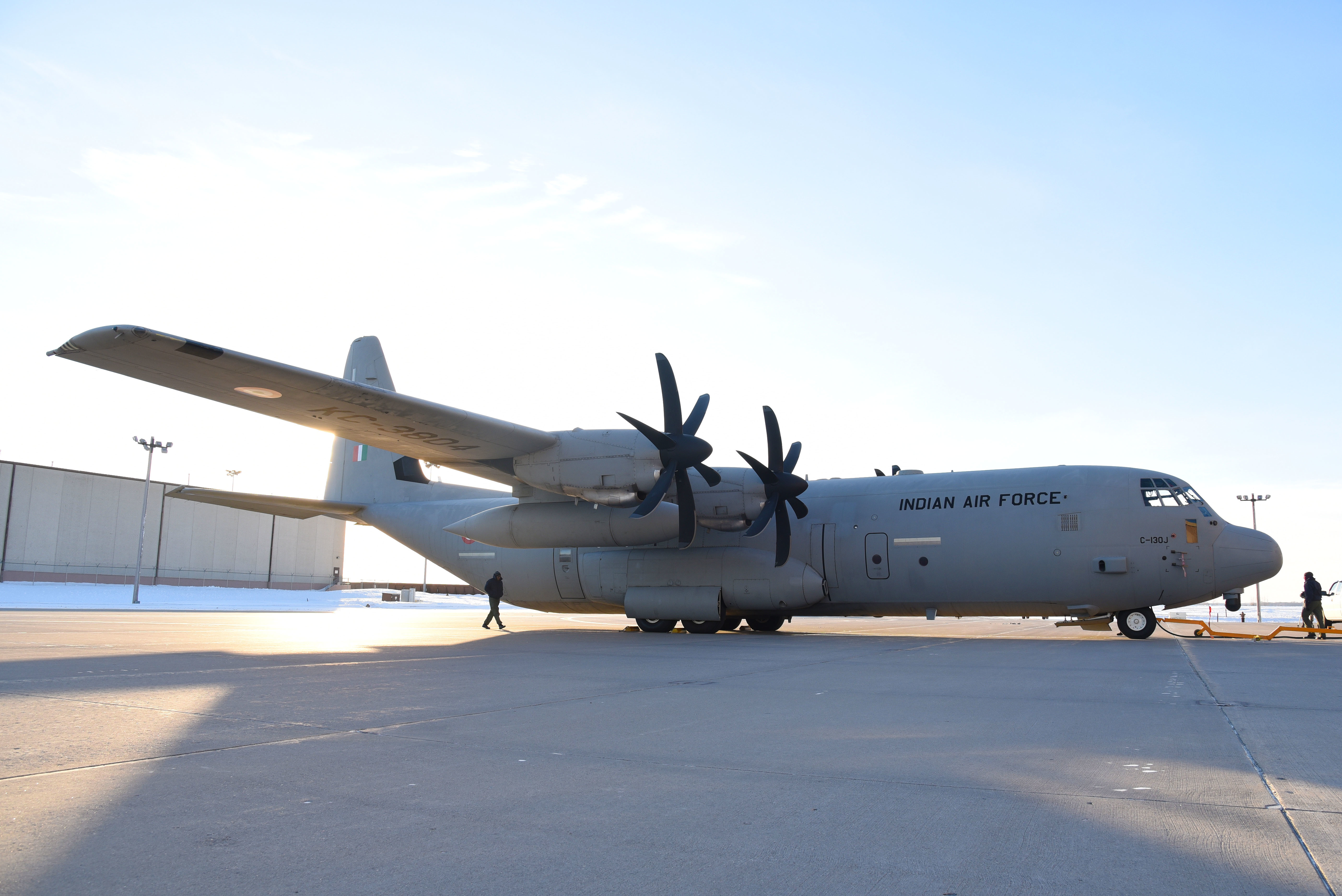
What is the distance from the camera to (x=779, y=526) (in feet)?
62.6

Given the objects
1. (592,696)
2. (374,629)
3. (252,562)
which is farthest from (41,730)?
(252,562)

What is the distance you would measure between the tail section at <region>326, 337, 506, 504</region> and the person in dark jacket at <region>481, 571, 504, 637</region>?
12.6 ft

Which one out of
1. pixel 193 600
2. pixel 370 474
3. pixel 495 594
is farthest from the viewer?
pixel 193 600

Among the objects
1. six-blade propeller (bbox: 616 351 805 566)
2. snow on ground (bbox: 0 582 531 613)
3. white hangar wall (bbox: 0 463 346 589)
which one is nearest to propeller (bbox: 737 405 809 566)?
six-blade propeller (bbox: 616 351 805 566)

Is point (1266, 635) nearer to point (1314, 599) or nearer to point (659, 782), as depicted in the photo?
point (1314, 599)

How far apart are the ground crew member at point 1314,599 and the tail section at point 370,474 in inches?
840

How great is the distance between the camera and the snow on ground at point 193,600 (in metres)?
42.8

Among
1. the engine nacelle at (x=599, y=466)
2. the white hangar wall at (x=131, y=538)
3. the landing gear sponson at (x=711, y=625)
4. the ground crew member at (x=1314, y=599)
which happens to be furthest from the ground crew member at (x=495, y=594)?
the white hangar wall at (x=131, y=538)

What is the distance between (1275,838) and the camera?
363cm

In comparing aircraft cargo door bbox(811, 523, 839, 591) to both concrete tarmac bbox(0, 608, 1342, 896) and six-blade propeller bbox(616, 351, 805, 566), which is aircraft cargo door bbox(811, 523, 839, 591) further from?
concrete tarmac bbox(0, 608, 1342, 896)

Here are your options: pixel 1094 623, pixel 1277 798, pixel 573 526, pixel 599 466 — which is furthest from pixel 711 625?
pixel 1277 798

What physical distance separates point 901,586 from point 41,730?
53.0 feet

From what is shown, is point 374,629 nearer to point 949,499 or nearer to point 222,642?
point 222,642

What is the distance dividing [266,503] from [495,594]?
578 cm
